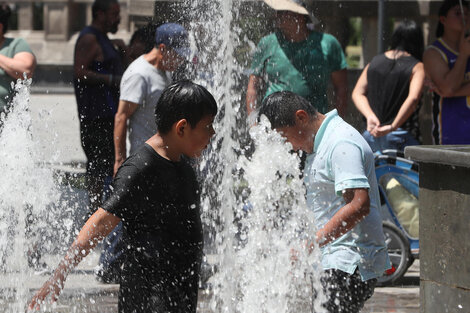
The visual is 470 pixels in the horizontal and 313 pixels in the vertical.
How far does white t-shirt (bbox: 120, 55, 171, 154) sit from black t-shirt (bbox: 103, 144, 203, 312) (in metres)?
2.89

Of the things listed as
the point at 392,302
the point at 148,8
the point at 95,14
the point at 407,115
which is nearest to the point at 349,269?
the point at 392,302

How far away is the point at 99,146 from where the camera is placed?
7.42 m

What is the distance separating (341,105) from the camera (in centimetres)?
714

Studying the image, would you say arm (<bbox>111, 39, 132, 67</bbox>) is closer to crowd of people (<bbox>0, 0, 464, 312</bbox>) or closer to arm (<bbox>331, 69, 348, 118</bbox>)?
crowd of people (<bbox>0, 0, 464, 312</bbox>)

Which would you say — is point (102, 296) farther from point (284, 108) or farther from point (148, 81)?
point (284, 108)

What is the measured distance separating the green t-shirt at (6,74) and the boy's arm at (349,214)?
3.56 metres

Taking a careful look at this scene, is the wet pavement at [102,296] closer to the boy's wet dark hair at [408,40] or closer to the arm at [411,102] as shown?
the arm at [411,102]

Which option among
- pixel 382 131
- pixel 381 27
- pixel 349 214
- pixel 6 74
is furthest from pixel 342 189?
pixel 381 27

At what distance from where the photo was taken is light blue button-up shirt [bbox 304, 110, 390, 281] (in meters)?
3.98

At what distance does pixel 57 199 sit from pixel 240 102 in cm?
169

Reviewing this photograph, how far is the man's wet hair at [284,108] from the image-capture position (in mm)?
4109

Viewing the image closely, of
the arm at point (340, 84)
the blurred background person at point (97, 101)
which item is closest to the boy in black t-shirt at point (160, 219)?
the arm at point (340, 84)

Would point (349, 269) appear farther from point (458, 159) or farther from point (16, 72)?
point (16, 72)

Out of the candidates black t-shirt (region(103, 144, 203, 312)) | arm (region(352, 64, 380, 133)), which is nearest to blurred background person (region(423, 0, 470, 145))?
arm (region(352, 64, 380, 133))
